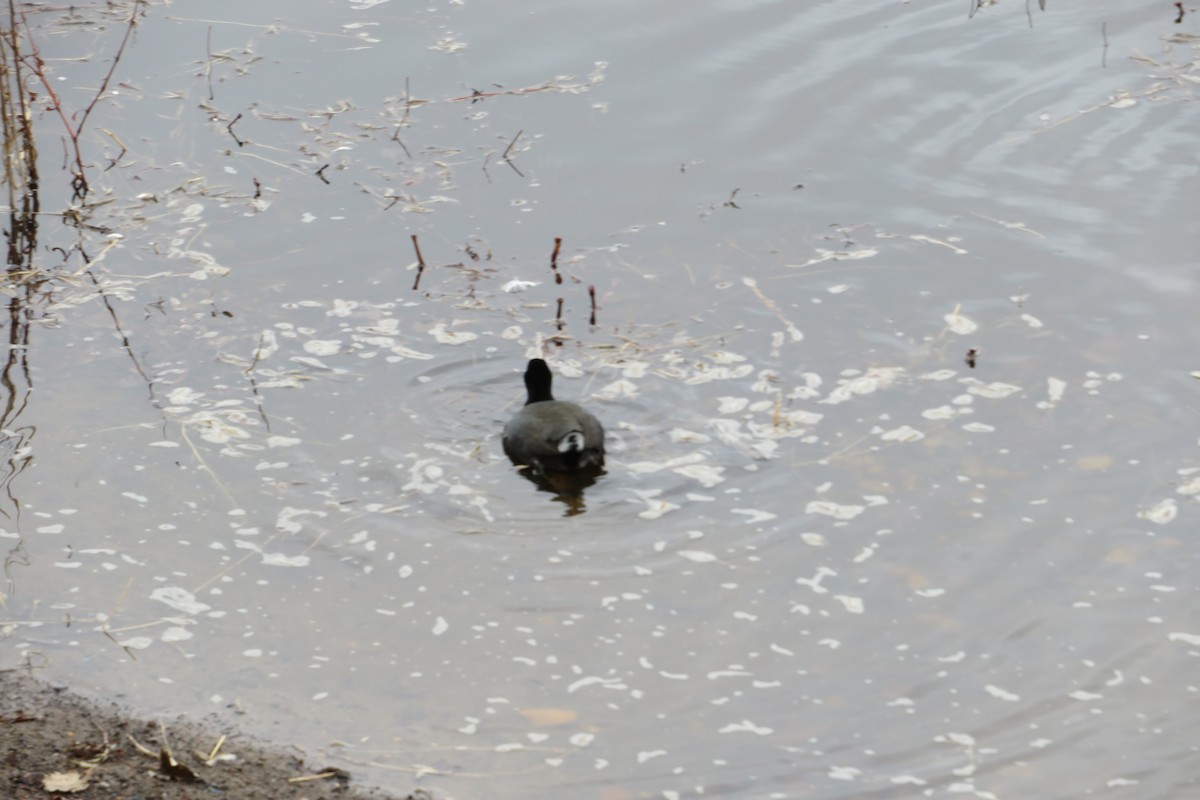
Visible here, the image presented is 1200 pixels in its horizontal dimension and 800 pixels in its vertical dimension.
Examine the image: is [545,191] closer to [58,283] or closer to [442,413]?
[442,413]

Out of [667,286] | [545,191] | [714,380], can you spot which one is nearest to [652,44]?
[545,191]

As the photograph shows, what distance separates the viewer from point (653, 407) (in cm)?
775

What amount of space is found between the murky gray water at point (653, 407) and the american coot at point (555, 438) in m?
0.18

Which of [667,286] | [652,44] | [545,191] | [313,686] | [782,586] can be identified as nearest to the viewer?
[313,686]

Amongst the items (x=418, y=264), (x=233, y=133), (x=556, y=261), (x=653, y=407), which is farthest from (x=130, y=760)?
(x=233, y=133)

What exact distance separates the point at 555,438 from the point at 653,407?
2.93 ft

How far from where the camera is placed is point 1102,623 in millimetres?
6191

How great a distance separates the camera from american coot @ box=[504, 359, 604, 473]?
704 centimetres

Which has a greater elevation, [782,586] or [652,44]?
[652,44]

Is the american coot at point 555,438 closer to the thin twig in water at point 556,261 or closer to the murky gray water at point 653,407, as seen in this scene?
the murky gray water at point 653,407

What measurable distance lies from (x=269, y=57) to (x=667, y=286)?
5091mm

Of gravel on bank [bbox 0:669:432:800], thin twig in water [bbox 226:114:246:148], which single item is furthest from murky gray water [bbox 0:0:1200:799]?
gravel on bank [bbox 0:669:432:800]

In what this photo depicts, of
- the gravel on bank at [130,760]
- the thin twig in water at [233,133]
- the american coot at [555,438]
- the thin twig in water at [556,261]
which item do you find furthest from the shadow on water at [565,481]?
the thin twig in water at [233,133]

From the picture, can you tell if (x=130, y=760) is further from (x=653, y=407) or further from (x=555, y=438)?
(x=653, y=407)
